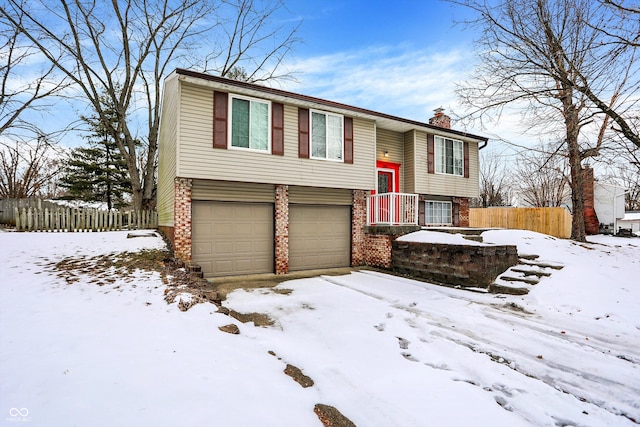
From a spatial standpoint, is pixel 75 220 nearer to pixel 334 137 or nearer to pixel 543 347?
pixel 334 137

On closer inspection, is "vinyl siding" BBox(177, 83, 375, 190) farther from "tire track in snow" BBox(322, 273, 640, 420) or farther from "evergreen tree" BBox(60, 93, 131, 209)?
"evergreen tree" BBox(60, 93, 131, 209)

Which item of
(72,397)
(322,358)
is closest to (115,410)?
(72,397)

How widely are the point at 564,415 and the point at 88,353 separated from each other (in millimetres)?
4706

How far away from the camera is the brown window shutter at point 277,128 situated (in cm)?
943

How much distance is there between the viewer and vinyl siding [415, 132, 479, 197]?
508 inches

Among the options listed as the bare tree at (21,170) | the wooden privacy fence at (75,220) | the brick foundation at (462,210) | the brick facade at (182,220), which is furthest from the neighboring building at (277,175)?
the bare tree at (21,170)

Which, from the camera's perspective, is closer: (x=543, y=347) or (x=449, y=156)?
(x=543, y=347)

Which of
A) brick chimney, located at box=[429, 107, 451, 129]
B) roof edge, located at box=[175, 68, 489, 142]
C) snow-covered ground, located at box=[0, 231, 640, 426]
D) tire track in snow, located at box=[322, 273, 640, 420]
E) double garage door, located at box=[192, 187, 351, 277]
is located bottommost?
tire track in snow, located at box=[322, 273, 640, 420]

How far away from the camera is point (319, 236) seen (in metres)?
Result: 10.9

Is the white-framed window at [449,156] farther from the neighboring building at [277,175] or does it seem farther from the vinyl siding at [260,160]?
the vinyl siding at [260,160]

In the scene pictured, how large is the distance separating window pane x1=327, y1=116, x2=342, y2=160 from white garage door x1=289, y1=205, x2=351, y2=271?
195 centimetres

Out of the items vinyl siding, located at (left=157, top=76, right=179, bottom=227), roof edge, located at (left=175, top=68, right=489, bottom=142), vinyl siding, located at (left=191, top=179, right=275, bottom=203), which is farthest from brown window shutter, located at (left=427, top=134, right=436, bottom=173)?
vinyl siding, located at (left=157, top=76, right=179, bottom=227)

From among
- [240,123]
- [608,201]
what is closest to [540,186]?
[608,201]

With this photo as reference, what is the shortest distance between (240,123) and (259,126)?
1.90 ft
